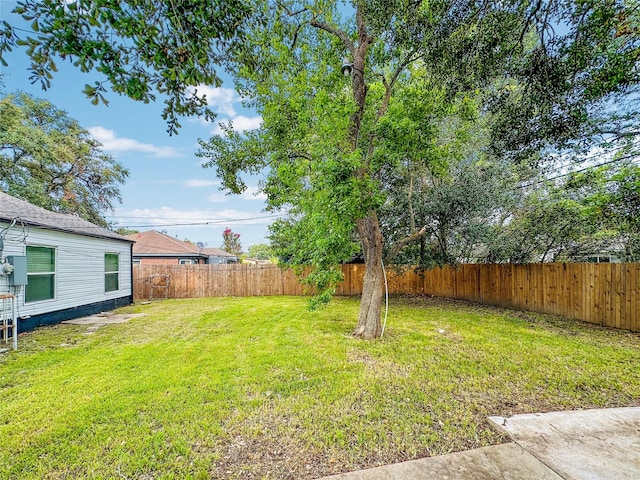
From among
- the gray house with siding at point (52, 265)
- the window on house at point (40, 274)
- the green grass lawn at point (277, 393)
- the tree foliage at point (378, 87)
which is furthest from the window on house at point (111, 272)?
the tree foliage at point (378, 87)

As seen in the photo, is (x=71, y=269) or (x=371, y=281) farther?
(x=71, y=269)

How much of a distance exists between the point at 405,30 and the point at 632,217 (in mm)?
4653

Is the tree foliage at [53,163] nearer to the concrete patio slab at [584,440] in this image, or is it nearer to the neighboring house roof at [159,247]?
the neighboring house roof at [159,247]

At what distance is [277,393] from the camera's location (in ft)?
10.5

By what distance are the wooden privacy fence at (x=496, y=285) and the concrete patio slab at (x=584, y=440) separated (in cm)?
418

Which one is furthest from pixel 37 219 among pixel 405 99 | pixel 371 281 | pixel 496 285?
pixel 496 285

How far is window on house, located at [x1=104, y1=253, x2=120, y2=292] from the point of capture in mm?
8719

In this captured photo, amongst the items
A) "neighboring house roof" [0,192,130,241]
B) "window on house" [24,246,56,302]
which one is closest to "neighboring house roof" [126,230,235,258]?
"neighboring house roof" [0,192,130,241]

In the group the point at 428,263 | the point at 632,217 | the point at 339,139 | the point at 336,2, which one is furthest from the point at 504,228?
the point at 336,2

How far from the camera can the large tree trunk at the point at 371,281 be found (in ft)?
17.5

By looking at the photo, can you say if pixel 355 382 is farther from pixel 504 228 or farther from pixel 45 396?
pixel 504 228

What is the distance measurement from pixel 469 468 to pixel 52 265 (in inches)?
338

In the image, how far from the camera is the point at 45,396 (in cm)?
309

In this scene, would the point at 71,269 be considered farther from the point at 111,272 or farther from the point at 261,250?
the point at 261,250
